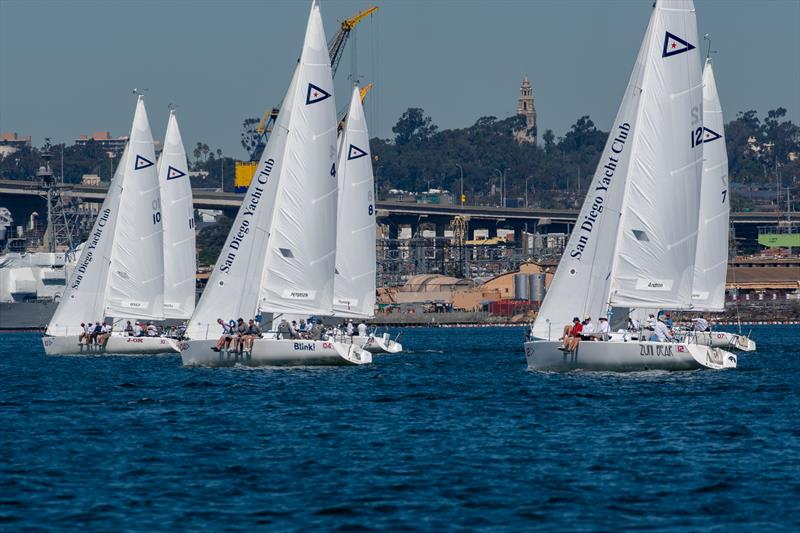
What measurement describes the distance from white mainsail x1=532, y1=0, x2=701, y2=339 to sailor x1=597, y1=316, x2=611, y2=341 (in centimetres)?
64

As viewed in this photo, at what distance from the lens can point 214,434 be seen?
2841cm

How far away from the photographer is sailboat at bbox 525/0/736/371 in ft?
129

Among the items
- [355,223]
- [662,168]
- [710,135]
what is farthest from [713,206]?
[662,168]

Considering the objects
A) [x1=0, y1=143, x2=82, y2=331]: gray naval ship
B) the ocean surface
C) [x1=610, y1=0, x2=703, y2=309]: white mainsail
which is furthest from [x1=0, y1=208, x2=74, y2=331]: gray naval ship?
[x1=610, y1=0, x2=703, y2=309]: white mainsail

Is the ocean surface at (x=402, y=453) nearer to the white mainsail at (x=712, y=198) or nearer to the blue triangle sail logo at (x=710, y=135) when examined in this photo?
the white mainsail at (x=712, y=198)

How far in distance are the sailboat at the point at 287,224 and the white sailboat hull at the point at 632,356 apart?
244 inches

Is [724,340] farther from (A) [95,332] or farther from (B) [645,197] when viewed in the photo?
(A) [95,332]

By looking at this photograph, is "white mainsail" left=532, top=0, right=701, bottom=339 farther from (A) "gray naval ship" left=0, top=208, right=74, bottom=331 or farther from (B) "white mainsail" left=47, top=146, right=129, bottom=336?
(A) "gray naval ship" left=0, top=208, right=74, bottom=331

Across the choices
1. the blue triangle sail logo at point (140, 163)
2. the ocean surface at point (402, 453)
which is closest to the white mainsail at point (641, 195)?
the ocean surface at point (402, 453)

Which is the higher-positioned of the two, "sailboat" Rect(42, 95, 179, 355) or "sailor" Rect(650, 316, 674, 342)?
"sailboat" Rect(42, 95, 179, 355)

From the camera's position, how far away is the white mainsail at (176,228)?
59.5 metres

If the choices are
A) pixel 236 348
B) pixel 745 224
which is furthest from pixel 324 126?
pixel 745 224

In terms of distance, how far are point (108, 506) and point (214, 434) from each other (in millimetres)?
7519

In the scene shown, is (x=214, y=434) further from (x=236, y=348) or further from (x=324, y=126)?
(x=324, y=126)
